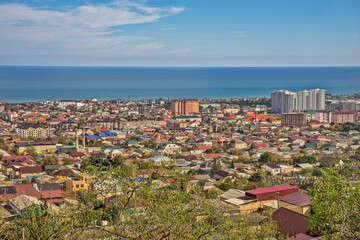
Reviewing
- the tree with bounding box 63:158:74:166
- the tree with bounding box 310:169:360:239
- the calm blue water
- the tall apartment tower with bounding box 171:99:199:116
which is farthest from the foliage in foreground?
the calm blue water

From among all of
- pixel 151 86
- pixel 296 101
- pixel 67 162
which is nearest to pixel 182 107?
pixel 296 101

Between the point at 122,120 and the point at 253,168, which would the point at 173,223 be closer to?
the point at 253,168

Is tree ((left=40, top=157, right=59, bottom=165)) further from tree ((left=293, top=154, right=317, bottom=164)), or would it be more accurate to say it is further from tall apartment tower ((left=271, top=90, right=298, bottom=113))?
tall apartment tower ((left=271, top=90, right=298, bottom=113))

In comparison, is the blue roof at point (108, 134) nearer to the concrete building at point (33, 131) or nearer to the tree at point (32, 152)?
the concrete building at point (33, 131)

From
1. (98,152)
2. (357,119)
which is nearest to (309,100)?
(357,119)

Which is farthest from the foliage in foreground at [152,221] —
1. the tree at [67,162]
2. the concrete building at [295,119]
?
the concrete building at [295,119]

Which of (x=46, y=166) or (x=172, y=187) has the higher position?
(x=172, y=187)
